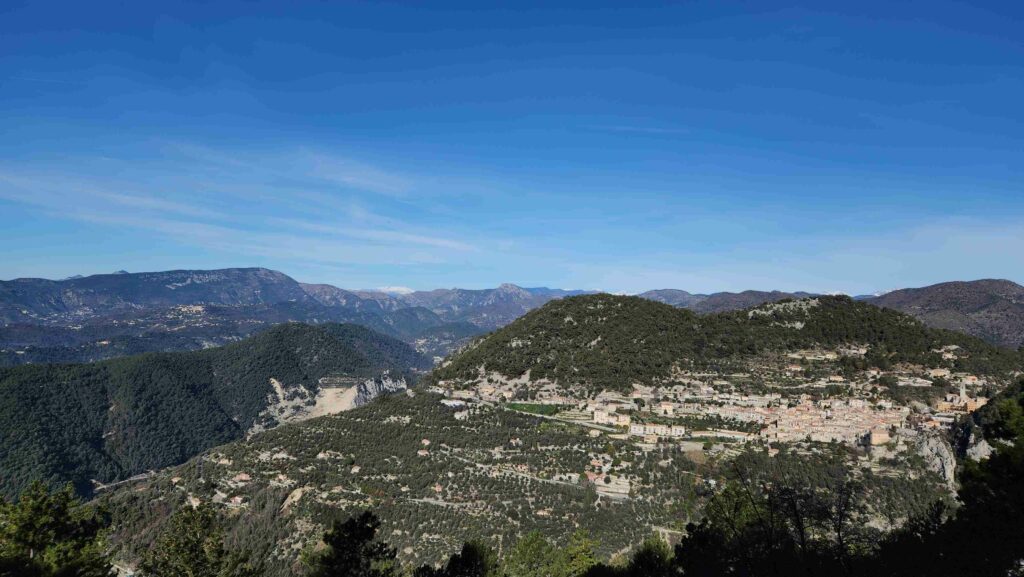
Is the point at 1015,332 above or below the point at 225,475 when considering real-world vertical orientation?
above

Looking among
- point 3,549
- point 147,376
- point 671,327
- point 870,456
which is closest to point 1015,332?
point 671,327

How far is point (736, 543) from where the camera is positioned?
64.7 feet

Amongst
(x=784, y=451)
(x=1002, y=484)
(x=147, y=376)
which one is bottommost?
(x=147, y=376)

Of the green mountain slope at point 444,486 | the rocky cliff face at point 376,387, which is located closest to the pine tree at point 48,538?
the green mountain slope at point 444,486

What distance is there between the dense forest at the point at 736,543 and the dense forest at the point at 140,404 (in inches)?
4477

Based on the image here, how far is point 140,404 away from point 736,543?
569 ft

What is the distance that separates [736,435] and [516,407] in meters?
26.0

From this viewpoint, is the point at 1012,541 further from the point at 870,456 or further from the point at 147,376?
the point at 147,376

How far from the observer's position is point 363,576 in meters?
20.1

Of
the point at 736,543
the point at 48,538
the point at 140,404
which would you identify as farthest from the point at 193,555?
the point at 140,404

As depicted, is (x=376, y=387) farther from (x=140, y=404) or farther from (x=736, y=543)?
(x=736, y=543)

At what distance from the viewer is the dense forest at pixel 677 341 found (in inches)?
2554

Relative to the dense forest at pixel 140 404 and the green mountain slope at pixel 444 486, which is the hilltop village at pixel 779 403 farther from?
the dense forest at pixel 140 404

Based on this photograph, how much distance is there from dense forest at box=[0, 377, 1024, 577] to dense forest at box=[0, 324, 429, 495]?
11372cm
